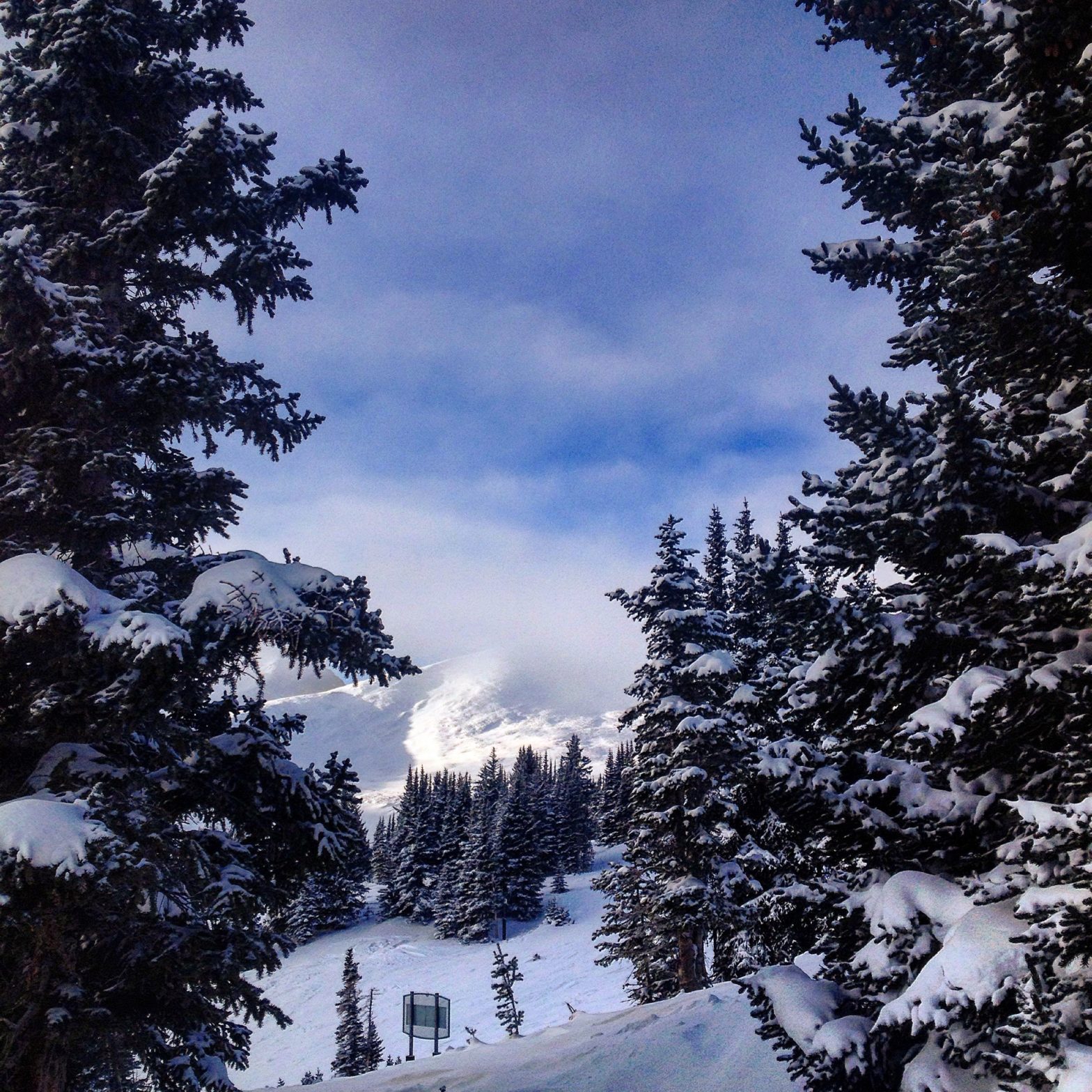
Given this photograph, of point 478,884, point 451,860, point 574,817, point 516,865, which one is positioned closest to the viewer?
point 478,884

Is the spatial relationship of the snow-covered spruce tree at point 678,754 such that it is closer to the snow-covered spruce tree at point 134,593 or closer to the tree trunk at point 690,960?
the tree trunk at point 690,960

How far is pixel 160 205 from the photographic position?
7676mm

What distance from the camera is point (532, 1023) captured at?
1387 inches

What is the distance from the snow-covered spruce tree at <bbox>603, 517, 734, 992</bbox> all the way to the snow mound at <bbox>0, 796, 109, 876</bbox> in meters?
15.8

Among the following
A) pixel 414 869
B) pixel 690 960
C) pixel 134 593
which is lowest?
pixel 690 960

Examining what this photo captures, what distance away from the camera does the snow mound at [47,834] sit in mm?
4801

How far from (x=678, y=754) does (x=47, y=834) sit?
16703mm

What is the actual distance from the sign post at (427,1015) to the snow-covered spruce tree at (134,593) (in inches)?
581

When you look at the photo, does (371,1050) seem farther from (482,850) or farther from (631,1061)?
(631,1061)

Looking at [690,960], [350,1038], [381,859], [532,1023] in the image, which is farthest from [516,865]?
[690,960]

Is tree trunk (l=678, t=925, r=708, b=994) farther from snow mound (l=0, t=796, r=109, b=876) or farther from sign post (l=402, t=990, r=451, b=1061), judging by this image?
snow mound (l=0, t=796, r=109, b=876)

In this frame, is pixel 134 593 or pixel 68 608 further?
→ pixel 134 593

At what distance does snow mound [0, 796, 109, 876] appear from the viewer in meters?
4.80

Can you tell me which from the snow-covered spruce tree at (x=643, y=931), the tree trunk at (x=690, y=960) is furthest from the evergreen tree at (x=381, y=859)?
the tree trunk at (x=690, y=960)
